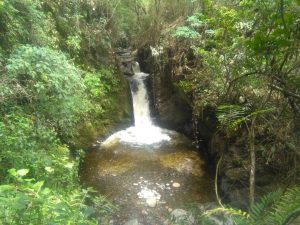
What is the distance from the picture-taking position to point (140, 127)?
9977 mm

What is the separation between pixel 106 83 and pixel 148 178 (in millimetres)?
3765

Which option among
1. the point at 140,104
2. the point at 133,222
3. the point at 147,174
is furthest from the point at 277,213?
the point at 140,104

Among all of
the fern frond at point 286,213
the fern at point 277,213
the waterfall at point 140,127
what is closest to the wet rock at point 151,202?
the waterfall at point 140,127

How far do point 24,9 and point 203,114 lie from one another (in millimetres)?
5107

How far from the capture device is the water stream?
5.92 meters

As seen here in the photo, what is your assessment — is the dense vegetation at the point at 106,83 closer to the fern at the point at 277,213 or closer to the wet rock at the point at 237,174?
the fern at the point at 277,213

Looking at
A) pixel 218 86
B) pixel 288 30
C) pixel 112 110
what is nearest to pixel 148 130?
pixel 112 110

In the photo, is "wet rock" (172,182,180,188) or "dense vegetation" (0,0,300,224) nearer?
"dense vegetation" (0,0,300,224)

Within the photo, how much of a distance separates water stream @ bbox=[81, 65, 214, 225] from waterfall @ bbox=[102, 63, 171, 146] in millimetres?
31

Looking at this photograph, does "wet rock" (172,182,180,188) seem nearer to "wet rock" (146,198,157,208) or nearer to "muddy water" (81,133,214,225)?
"muddy water" (81,133,214,225)

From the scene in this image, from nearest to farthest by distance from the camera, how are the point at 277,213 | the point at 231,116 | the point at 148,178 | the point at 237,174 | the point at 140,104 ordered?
the point at 277,213, the point at 231,116, the point at 237,174, the point at 148,178, the point at 140,104

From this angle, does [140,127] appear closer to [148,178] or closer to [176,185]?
[148,178]

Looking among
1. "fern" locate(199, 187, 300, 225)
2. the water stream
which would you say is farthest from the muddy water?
"fern" locate(199, 187, 300, 225)

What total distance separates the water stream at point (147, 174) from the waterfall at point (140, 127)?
0.03m
